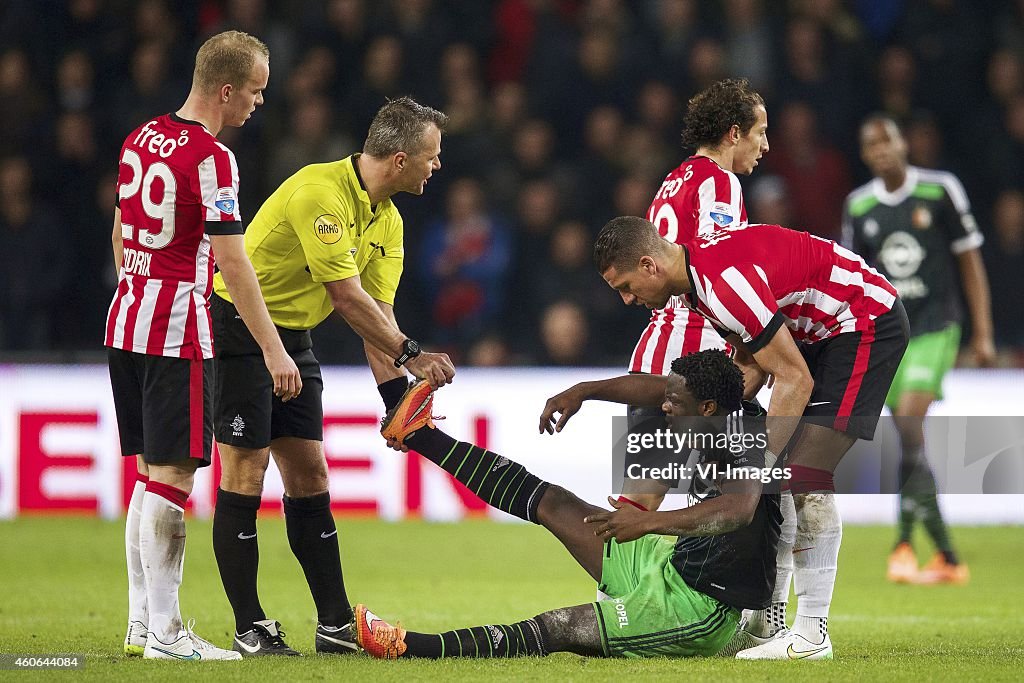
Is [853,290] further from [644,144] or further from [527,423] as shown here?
[644,144]

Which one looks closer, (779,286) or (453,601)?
(779,286)

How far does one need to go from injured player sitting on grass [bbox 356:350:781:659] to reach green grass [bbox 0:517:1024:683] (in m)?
0.08

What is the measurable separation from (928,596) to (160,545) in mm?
4319

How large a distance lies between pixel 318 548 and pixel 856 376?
216cm

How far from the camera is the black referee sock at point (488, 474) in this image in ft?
16.7

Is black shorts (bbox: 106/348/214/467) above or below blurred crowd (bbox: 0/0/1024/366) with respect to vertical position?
below

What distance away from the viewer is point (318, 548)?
546 cm

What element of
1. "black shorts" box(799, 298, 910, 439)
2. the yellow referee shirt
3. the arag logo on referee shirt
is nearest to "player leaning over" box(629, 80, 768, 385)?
"black shorts" box(799, 298, 910, 439)

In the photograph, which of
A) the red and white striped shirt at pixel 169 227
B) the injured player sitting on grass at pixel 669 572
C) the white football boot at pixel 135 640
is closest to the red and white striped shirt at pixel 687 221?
the injured player sitting on grass at pixel 669 572

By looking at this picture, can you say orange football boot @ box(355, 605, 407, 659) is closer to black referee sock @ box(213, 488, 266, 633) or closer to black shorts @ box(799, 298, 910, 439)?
black referee sock @ box(213, 488, 266, 633)

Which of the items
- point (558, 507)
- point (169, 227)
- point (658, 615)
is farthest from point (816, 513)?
point (169, 227)

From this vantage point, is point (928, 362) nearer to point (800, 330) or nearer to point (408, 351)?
point (800, 330)

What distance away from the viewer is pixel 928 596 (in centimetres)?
742

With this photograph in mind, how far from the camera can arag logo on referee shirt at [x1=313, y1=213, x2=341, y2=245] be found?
5.09 m
